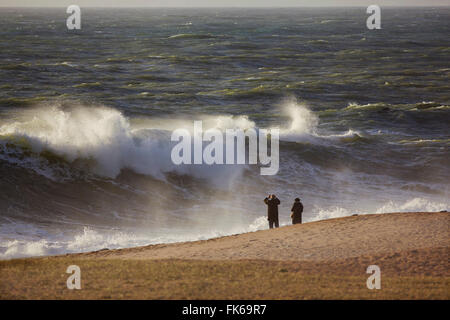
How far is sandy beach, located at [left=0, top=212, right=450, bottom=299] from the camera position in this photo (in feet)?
28.8

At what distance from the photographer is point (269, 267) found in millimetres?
10141

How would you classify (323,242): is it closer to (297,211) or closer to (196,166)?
(297,211)

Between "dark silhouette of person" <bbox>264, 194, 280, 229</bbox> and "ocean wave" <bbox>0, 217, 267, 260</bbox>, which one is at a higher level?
"dark silhouette of person" <bbox>264, 194, 280, 229</bbox>

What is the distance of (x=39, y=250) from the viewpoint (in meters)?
12.5

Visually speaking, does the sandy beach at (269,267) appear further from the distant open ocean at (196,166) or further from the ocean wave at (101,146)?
the ocean wave at (101,146)

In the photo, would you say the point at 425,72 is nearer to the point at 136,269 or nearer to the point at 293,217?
the point at 293,217

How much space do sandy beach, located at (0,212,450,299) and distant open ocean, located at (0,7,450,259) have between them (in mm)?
2184

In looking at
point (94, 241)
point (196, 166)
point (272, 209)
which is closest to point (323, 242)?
point (272, 209)

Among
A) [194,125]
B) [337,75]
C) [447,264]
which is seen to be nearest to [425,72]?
[337,75]

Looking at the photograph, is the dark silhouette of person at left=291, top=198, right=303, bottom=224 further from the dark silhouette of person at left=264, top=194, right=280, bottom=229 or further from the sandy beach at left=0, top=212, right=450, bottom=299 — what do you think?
the sandy beach at left=0, top=212, right=450, bottom=299

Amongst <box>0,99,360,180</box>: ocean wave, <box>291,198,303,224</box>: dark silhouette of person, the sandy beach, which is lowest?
the sandy beach

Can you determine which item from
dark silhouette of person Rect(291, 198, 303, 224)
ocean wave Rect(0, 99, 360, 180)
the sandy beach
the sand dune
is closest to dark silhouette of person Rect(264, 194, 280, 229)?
dark silhouette of person Rect(291, 198, 303, 224)
